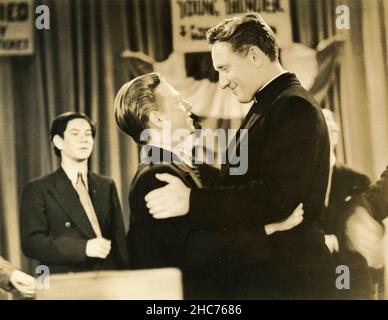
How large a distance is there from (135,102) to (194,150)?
1.39ft

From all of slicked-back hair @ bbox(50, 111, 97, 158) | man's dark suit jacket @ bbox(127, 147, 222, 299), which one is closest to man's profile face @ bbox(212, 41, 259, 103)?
man's dark suit jacket @ bbox(127, 147, 222, 299)

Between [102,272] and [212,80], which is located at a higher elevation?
[212,80]

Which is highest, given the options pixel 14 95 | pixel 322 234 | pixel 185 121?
pixel 14 95

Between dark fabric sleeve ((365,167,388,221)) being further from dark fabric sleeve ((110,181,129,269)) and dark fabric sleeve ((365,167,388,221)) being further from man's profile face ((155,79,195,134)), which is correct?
dark fabric sleeve ((110,181,129,269))

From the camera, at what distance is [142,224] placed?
3125mm

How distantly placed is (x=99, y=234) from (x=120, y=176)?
1.11 feet

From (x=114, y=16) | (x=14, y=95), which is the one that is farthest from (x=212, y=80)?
(x=14, y=95)

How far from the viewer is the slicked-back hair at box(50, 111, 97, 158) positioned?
3191mm

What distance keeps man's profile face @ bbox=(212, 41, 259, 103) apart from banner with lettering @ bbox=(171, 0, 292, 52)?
9cm

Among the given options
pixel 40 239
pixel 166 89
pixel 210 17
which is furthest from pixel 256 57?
pixel 40 239

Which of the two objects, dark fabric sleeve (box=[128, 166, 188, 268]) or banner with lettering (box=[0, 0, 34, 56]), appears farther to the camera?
banner with lettering (box=[0, 0, 34, 56])

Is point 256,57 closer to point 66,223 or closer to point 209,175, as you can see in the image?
point 209,175

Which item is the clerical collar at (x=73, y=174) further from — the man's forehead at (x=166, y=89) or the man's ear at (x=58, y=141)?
the man's forehead at (x=166, y=89)

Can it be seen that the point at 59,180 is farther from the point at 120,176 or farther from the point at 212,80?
the point at 212,80
